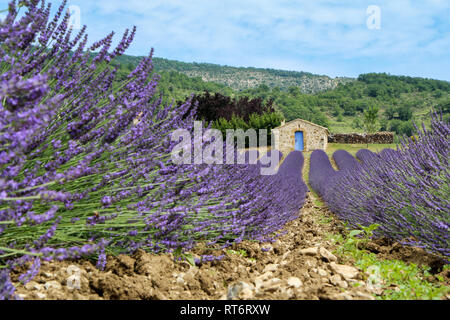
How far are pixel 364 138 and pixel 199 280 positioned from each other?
3375 centimetres

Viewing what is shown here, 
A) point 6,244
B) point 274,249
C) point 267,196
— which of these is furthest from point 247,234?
point 6,244

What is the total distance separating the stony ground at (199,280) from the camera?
5.46ft

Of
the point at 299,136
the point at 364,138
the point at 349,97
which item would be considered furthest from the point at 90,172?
the point at 349,97

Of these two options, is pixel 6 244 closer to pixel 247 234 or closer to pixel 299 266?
pixel 299 266

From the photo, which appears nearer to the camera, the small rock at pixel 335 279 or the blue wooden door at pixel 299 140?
the small rock at pixel 335 279

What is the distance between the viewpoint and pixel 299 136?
28312 mm

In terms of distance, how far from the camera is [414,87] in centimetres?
8756

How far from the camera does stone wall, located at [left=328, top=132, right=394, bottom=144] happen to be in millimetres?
32812

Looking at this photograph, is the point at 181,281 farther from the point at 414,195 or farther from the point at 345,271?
the point at 414,195

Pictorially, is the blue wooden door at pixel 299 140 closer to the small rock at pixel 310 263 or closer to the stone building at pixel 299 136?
the stone building at pixel 299 136

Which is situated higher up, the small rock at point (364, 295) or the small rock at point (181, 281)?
the small rock at point (364, 295)

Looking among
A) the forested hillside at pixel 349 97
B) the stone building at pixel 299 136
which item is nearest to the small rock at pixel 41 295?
the stone building at pixel 299 136

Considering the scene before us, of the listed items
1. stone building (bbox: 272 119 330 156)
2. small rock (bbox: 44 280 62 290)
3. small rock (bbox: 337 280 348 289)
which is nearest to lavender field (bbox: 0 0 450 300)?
small rock (bbox: 44 280 62 290)

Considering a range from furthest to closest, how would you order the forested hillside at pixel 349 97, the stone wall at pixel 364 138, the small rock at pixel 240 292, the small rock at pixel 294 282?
the forested hillside at pixel 349 97 < the stone wall at pixel 364 138 < the small rock at pixel 294 282 < the small rock at pixel 240 292
